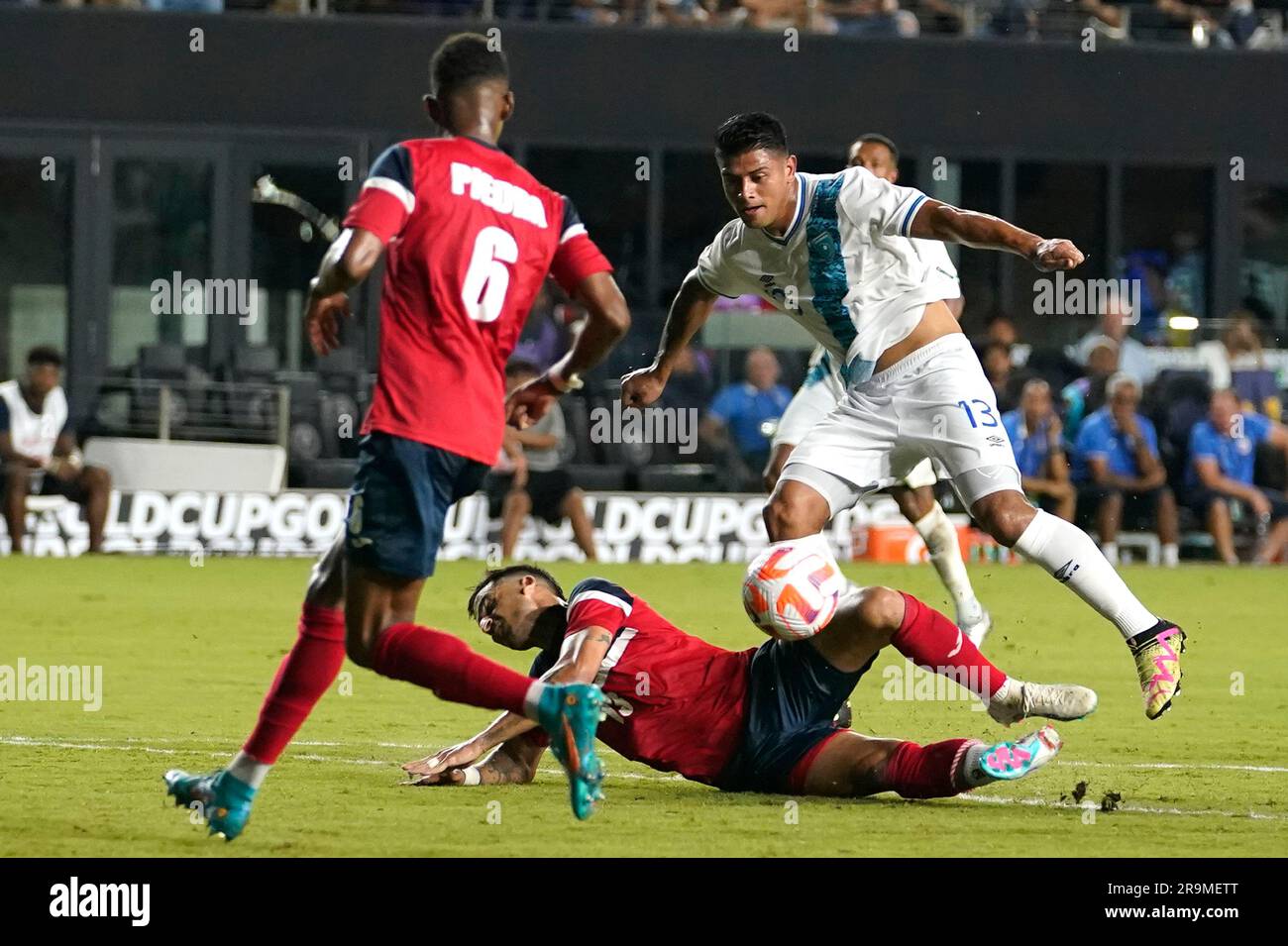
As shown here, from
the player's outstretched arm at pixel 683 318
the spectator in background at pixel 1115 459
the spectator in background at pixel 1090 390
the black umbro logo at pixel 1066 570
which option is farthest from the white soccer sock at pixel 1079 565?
the spectator in background at pixel 1090 390

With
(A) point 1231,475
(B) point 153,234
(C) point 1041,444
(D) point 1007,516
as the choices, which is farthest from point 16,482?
(D) point 1007,516

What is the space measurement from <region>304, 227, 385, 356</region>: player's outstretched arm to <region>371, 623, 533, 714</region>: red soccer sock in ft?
2.53

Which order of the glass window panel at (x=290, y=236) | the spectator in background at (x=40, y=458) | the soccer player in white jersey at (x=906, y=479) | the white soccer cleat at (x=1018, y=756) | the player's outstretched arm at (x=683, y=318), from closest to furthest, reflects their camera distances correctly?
the white soccer cleat at (x=1018, y=756)
the player's outstretched arm at (x=683, y=318)
the soccer player in white jersey at (x=906, y=479)
the spectator in background at (x=40, y=458)
the glass window panel at (x=290, y=236)

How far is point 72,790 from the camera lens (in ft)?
22.5

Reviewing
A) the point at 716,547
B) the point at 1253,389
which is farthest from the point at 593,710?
the point at 1253,389

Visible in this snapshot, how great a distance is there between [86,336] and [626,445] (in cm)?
567

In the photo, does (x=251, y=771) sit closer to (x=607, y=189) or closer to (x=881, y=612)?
(x=881, y=612)

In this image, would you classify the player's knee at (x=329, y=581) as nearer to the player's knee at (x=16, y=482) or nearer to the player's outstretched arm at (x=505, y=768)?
the player's outstretched arm at (x=505, y=768)

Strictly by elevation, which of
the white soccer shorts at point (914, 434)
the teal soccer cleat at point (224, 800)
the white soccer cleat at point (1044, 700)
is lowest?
the teal soccer cleat at point (224, 800)

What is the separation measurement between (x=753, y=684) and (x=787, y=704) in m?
0.12

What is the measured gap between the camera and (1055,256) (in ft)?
21.5

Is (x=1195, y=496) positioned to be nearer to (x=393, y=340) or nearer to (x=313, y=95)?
(x=313, y=95)

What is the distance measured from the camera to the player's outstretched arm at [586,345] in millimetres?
6008

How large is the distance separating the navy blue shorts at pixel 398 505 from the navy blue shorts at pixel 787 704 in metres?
1.33
